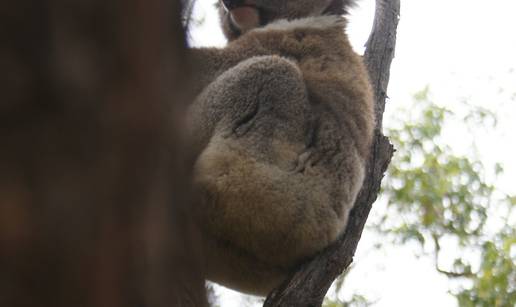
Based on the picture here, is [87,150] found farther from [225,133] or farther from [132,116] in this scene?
[225,133]

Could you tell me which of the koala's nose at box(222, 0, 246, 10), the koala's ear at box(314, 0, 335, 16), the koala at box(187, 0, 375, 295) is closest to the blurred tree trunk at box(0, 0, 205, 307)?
the koala at box(187, 0, 375, 295)

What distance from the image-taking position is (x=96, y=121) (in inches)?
26.3

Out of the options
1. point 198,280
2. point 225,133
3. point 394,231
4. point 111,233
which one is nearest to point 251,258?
point 225,133

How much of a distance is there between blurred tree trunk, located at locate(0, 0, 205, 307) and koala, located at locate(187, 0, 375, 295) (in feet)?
7.23

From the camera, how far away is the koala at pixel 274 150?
3217mm

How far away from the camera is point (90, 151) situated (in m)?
0.67

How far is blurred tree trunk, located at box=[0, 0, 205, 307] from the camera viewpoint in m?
0.63

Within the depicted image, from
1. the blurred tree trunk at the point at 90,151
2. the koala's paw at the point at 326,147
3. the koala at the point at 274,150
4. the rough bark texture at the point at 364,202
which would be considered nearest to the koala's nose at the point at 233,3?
the koala at the point at 274,150

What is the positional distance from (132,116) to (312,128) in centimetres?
298

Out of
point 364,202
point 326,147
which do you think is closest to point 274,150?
point 326,147

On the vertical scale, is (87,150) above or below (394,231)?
above

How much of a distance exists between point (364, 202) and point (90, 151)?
2.93 m

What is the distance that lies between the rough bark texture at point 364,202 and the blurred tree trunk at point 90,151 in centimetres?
230

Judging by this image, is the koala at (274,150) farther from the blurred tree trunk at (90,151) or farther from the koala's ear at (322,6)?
the blurred tree trunk at (90,151)
